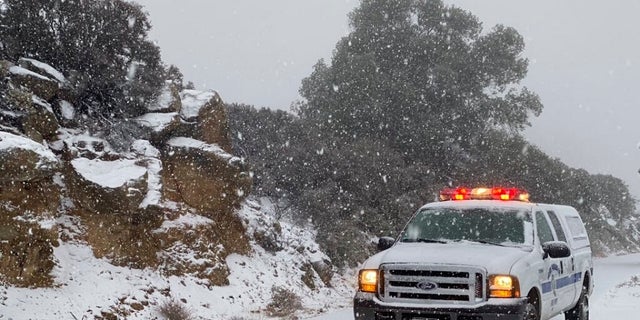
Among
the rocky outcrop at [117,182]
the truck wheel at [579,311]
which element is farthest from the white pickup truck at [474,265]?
the rocky outcrop at [117,182]

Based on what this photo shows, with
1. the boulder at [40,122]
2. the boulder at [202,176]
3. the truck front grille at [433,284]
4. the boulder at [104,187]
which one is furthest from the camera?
the boulder at [202,176]

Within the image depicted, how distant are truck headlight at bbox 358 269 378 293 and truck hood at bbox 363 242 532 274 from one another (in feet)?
0.20

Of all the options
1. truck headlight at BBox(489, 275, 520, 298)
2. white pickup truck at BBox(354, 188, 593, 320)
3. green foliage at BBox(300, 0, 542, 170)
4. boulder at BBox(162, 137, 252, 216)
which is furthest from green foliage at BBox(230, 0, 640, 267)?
truck headlight at BBox(489, 275, 520, 298)

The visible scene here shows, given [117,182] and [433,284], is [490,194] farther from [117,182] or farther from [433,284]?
[117,182]

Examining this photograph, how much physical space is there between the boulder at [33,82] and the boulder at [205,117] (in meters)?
3.28

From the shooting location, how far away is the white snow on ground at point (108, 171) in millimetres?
12062

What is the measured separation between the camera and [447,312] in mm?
6602

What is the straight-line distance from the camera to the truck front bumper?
652 cm

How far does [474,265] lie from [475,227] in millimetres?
1556

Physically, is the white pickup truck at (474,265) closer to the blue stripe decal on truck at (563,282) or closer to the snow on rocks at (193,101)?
the blue stripe decal on truck at (563,282)

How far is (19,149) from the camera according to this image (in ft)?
34.3

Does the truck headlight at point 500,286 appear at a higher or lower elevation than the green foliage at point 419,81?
lower

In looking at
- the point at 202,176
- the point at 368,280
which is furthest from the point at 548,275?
the point at 202,176

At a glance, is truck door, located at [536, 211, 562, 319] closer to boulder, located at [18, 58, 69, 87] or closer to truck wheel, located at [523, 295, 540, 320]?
truck wheel, located at [523, 295, 540, 320]
